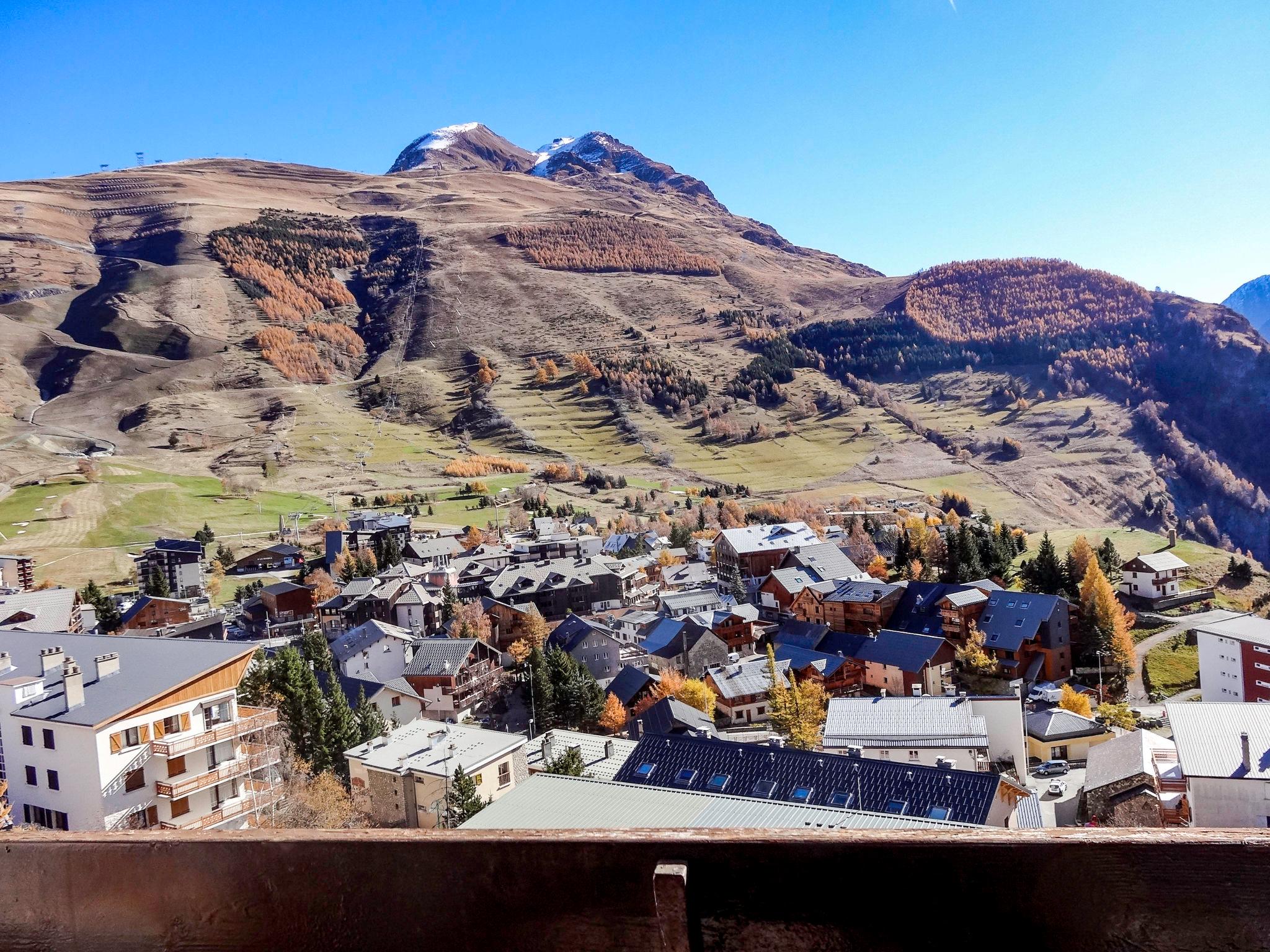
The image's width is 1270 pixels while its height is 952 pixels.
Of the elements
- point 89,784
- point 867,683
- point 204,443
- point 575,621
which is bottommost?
point 867,683

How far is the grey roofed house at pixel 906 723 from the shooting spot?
28297 millimetres

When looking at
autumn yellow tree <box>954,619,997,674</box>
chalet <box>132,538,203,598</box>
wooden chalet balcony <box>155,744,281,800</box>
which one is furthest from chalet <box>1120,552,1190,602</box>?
chalet <box>132,538,203,598</box>

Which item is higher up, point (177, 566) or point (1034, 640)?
point (177, 566)

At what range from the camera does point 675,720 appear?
3294 centimetres

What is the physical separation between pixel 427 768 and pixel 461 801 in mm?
2825

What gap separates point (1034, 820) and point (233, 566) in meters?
61.5

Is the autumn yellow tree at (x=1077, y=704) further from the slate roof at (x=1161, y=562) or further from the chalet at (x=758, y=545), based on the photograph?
the chalet at (x=758, y=545)

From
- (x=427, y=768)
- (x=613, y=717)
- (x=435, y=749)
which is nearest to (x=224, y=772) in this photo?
(x=427, y=768)

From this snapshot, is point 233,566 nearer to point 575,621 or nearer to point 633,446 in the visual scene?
point 575,621

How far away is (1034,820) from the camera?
71.7ft

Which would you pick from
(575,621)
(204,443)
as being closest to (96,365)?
(204,443)

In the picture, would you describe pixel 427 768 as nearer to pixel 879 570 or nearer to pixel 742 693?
pixel 742 693

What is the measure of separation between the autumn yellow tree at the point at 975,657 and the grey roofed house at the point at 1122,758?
1297 cm

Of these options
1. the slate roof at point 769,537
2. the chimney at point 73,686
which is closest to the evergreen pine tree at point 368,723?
the chimney at point 73,686
